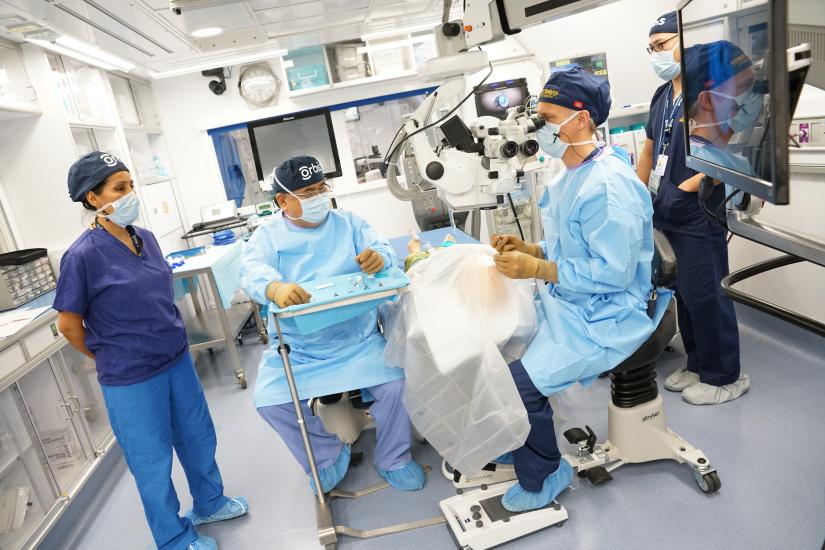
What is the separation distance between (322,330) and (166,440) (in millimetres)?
732

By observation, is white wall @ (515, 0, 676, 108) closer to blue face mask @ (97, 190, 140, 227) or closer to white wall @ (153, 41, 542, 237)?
white wall @ (153, 41, 542, 237)

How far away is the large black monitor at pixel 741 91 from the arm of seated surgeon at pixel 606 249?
27 cm

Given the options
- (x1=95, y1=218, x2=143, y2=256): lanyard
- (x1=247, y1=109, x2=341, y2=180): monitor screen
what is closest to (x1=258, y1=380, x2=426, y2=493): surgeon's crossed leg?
(x1=95, y1=218, x2=143, y2=256): lanyard

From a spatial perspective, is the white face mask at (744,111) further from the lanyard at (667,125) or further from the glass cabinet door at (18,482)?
the glass cabinet door at (18,482)

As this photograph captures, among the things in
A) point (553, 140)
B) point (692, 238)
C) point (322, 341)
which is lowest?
point (322, 341)

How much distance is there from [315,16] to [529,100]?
1.13 meters

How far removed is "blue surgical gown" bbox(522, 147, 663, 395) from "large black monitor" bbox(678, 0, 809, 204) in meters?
0.25

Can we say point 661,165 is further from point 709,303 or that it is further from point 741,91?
point 741,91

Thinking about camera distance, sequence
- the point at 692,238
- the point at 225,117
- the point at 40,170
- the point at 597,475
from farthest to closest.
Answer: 1. the point at 225,117
2. the point at 40,170
3. the point at 692,238
4. the point at 597,475

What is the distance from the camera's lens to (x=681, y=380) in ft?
8.84

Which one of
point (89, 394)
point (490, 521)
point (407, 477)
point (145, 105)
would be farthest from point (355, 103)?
point (490, 521)

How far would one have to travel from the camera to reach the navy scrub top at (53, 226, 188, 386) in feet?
6.00

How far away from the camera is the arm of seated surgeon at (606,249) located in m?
1.71

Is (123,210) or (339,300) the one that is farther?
(123,210)
